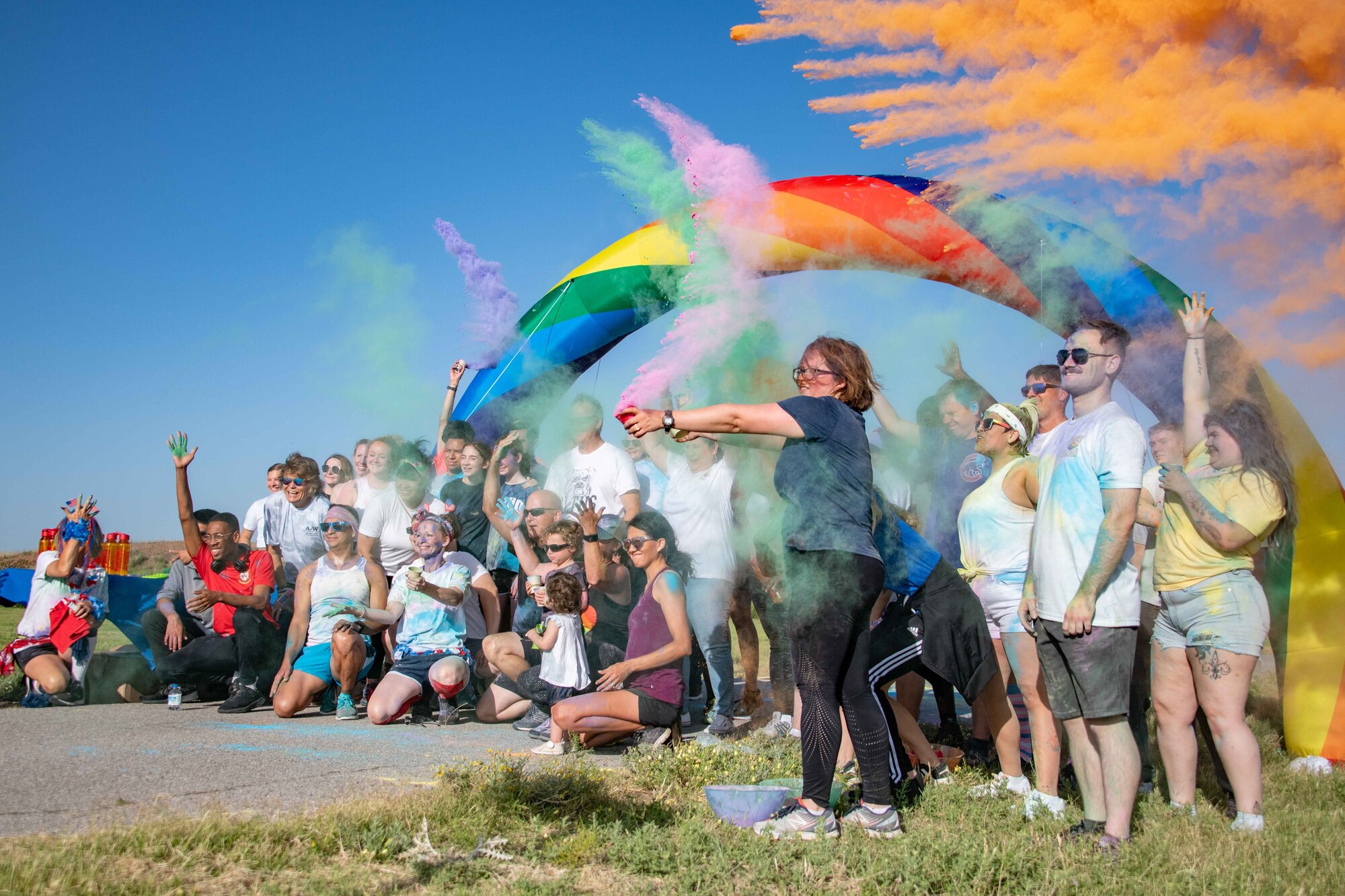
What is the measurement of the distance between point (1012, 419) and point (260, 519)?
5936 millimetres

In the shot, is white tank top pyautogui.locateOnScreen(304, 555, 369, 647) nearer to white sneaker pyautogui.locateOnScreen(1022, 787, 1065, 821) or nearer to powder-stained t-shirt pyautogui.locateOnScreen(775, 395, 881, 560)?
powder-stained t-shirt pyautogui.locateOnScreen(775, 395, 881, 560)

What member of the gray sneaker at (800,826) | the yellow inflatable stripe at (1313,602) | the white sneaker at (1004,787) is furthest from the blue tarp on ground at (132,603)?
the yellow inflatable stripe at (1313,602)

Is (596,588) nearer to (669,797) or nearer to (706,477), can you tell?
(706,477)

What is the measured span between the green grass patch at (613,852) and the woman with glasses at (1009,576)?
0.26 m

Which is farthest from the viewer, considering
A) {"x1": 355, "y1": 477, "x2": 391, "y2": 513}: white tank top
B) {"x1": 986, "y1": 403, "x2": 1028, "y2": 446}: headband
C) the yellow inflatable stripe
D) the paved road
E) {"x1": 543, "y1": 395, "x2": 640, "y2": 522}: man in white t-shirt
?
{"x1": 355, "y1": 477, "x2": 391, "y2": 513}: white tank top

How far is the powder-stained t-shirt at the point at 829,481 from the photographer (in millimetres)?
3463

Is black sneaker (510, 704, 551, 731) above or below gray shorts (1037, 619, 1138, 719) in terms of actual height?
below

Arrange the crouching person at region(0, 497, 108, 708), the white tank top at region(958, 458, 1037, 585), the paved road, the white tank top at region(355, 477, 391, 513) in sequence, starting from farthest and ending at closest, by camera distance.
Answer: the white tank top at region(355, 477, 391, 513)
the crouching person at region(0, 497, 108, 708)
the white tank top at region(958, 458, 1037, 585)
the paved road

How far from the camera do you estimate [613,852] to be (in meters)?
3.18

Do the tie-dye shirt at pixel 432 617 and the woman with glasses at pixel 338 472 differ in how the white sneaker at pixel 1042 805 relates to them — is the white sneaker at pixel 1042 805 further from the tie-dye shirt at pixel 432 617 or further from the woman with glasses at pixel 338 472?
the woman with glasses at pixel 338 472

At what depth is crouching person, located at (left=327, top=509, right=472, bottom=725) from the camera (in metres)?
5.95

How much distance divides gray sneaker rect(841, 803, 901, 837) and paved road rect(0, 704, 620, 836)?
1.68 meters

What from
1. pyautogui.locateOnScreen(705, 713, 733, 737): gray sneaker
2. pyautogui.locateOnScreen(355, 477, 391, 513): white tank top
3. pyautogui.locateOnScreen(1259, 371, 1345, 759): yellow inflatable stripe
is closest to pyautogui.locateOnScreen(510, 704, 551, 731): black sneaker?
pyautogui.locateOnScreen(705, 713, 733, 737): gray sneaker

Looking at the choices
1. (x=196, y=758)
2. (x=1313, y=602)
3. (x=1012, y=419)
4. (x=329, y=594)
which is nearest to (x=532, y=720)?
(x=329, y=594)
